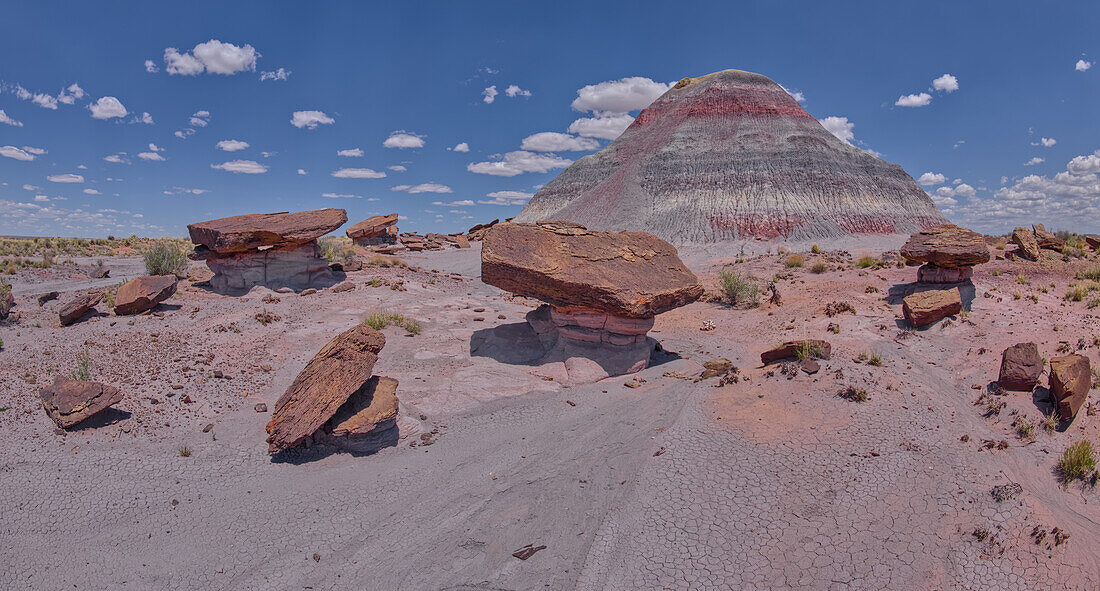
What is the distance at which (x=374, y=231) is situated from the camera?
107 feet

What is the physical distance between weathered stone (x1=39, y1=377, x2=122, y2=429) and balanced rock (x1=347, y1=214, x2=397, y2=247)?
26342 millimetres

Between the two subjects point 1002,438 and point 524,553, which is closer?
point 524,553

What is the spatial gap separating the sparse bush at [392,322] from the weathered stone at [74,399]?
4338 mm

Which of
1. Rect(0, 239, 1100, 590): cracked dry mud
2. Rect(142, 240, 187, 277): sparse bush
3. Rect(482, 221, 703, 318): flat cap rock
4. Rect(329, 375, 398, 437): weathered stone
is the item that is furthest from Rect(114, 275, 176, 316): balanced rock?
Rect(482, 221, 703, 318): flat cap rock

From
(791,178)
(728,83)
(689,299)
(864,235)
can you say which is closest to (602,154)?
(728,83)

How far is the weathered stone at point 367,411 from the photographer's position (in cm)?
655

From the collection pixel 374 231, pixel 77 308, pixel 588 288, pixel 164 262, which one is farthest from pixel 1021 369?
pixel 374 231

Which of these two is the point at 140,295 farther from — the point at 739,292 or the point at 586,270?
the point at 739,292

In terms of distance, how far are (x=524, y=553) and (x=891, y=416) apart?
4.83 meters

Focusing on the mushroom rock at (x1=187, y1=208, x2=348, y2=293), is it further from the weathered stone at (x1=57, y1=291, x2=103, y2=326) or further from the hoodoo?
the hoodoo

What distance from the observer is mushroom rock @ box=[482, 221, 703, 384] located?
29.7 ft

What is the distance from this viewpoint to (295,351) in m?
9.74

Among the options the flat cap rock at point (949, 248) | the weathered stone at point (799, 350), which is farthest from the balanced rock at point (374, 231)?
the weathered stone at point (799, 350)

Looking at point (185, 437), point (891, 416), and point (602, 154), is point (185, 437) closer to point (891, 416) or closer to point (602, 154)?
point (891, 416)
